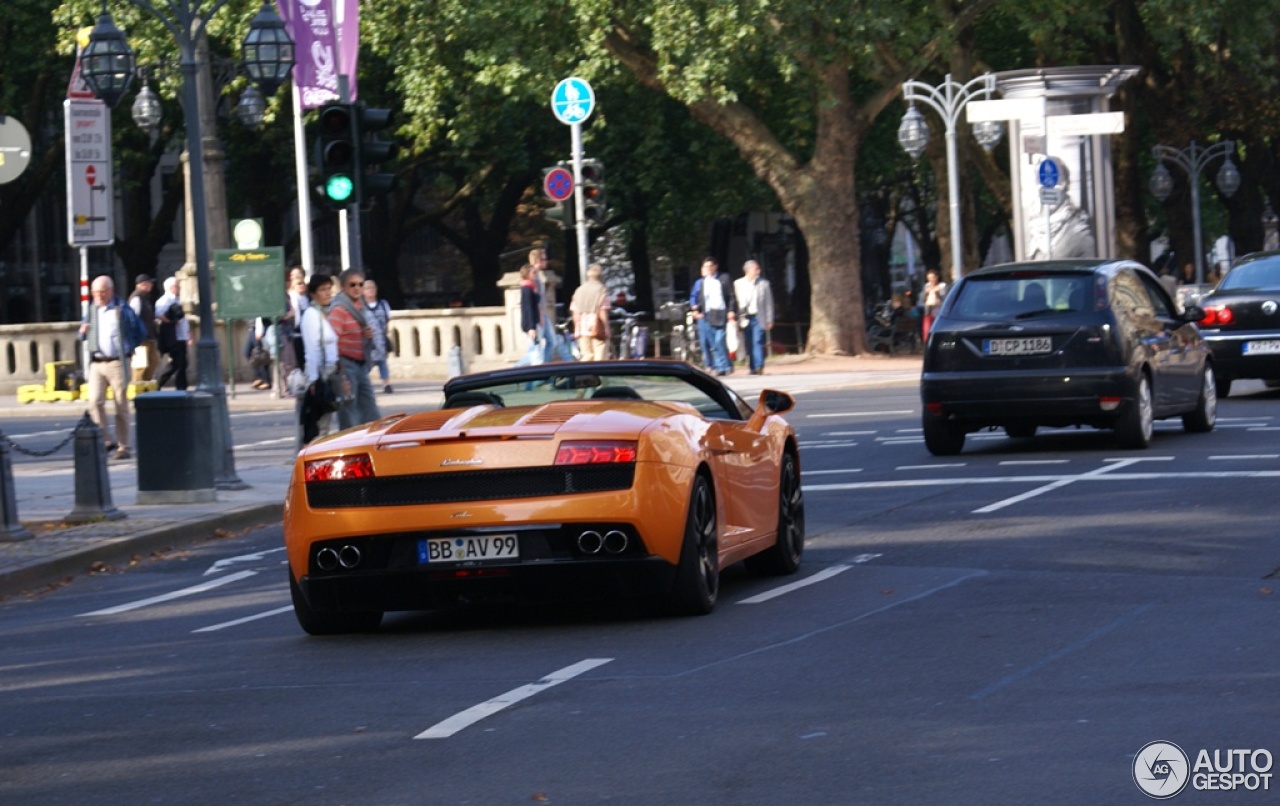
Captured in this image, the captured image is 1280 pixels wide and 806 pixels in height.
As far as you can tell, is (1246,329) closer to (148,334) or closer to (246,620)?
(148,334)

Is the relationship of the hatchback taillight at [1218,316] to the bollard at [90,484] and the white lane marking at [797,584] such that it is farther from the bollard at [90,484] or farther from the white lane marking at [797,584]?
the white lane marking at [797,584]

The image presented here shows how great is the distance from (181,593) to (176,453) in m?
5.27

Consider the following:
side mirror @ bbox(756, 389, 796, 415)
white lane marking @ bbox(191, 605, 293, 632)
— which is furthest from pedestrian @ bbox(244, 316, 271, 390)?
side mirror @ bbox(756, 389, 796, 415)

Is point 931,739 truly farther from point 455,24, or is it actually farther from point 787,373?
point 455,24

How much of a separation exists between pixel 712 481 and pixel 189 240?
34.2 m

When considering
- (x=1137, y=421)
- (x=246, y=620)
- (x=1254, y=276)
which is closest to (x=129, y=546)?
(x=246, y=620)

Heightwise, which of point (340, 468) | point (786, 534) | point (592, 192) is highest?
point (592, 192)

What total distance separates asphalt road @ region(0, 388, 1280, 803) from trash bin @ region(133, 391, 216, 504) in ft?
12.9

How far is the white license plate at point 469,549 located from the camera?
31.1 feet

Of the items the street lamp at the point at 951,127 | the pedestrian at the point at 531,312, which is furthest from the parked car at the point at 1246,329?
the pedestrian at the point at 531,312

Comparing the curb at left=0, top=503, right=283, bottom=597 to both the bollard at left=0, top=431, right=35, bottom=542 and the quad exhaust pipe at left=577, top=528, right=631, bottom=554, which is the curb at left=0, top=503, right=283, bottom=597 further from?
the quad exhaust pipe at left=577, top=528, right=631, bottom=554

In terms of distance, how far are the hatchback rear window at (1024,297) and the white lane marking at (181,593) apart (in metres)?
7.58

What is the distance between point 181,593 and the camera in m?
12.6

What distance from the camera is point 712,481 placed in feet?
33.4
